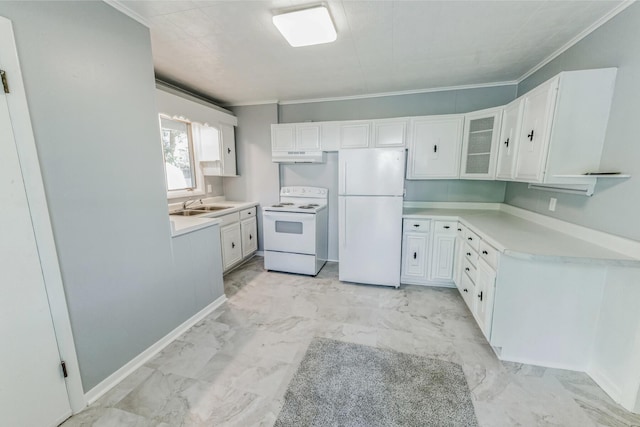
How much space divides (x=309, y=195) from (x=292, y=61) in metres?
1.92

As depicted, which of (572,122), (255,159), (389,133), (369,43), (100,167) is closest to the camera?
(100,167)

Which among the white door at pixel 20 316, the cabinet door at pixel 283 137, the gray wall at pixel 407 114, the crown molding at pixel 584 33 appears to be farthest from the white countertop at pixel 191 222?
the crown molding at pixel 584 33

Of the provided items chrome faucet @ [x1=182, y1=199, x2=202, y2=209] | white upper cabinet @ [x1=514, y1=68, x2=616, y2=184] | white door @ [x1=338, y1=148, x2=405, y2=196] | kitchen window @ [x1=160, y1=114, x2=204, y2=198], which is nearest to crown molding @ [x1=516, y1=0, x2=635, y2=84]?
white upper cabinet @ [x1=514, y1=68, x2=616, y2=184]

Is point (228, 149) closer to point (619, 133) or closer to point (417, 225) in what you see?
point (417, 225)

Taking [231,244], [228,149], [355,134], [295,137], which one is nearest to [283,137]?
[295,137]

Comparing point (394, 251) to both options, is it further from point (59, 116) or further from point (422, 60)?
point (59, 116)

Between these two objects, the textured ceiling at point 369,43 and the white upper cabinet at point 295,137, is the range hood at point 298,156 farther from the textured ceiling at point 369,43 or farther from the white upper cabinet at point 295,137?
the textured ceiling at point 369,43

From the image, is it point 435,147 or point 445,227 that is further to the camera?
point 435,147

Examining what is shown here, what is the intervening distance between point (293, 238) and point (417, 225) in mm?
1648

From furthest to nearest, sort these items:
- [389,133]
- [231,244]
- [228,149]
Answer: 1. [228,149]
2. [231,244]
3. [389,133]

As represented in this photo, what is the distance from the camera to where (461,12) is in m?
1.73

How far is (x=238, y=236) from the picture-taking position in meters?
3.67

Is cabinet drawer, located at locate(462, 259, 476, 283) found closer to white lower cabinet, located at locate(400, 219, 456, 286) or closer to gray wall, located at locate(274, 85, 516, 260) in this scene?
white lower cabinet, located at locate(400, 219, 456, 286)

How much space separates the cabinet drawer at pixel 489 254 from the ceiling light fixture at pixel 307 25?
2.07 meters
